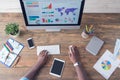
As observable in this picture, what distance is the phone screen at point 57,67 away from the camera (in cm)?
151

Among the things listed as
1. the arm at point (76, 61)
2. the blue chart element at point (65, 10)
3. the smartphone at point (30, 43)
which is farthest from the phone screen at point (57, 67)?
the blue chart element at point (65, 10)

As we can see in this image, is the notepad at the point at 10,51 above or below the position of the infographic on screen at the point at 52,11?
below

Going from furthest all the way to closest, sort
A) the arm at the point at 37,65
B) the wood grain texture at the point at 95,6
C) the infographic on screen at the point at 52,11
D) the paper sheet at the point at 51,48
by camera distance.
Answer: the wood grain texture at the point at 95,6
the paper sheet at the point at 51,48
the arm at the point at 37,65
the infographic on screen at the point at 52,11

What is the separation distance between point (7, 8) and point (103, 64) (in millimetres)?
1047

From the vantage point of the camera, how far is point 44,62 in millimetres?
1544

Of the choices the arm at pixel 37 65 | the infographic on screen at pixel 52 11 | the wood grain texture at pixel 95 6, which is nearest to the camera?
the infographic on screen at pixel 52 11

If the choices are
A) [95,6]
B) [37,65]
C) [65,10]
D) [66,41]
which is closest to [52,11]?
[65,10]

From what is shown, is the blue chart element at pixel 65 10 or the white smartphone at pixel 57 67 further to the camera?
the white smartphone at pixel 57 67

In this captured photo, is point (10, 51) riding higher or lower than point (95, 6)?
lower

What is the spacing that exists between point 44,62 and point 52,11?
44 centimetres

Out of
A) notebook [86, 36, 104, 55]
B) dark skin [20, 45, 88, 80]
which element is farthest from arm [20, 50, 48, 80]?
notebook [86, 36, 104, 55]

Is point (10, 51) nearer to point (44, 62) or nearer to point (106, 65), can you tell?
point (44, 62)

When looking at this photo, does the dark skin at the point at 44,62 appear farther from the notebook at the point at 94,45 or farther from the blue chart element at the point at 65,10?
the blue chart element at the point at 65,10

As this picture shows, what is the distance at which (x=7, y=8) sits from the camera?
1784 mm
